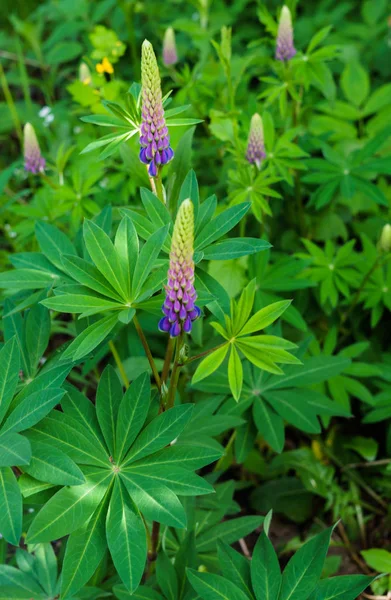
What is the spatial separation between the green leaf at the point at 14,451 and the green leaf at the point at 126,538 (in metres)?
0.27

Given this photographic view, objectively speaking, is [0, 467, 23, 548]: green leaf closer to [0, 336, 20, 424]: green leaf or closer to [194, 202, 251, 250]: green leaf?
[0, 336, 20, 424]: green leaf

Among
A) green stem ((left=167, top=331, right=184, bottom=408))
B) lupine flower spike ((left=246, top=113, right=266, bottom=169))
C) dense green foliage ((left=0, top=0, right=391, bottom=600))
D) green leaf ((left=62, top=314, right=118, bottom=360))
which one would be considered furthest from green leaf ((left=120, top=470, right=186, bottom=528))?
lupine flower spike ((left=246, top=113, right=266, bottom=169))

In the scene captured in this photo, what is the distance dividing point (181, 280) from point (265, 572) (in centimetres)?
76

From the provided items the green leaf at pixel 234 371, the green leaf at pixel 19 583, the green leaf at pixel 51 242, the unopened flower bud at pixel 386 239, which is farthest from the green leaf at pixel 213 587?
the unopened flower bud at pixel 386 239

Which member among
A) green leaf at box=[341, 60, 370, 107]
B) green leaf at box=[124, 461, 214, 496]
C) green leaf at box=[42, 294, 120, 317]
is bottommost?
green leaf at box=[124, 461, 214, 496]

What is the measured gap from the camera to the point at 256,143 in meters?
2.24

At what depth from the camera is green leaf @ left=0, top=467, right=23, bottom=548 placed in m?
1.31

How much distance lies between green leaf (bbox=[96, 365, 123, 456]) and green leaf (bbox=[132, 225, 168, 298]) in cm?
26

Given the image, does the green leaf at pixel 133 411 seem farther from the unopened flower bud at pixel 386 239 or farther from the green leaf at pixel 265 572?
the unopened flower bud at pixel 386 239

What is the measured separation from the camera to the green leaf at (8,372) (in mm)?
1485

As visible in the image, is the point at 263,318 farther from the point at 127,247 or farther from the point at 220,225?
the point at 127,247

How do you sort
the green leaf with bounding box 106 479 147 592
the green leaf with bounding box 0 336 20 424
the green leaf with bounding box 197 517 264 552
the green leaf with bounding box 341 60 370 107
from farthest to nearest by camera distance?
the green leaf with bounding box 341 60 370 107 < the green leaf with bounding box 197 517 264 552 < the green leaf with bounding box 0 336 20 424 < the green leaf with bounding box 106 479 147 592

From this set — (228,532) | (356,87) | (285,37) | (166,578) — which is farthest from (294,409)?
(356,87)

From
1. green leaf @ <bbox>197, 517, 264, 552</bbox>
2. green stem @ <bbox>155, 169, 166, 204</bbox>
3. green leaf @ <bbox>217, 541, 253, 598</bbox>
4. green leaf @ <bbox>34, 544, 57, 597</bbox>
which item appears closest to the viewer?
green leaf @ <bbox>217, 541, 253, 598</bbox>
